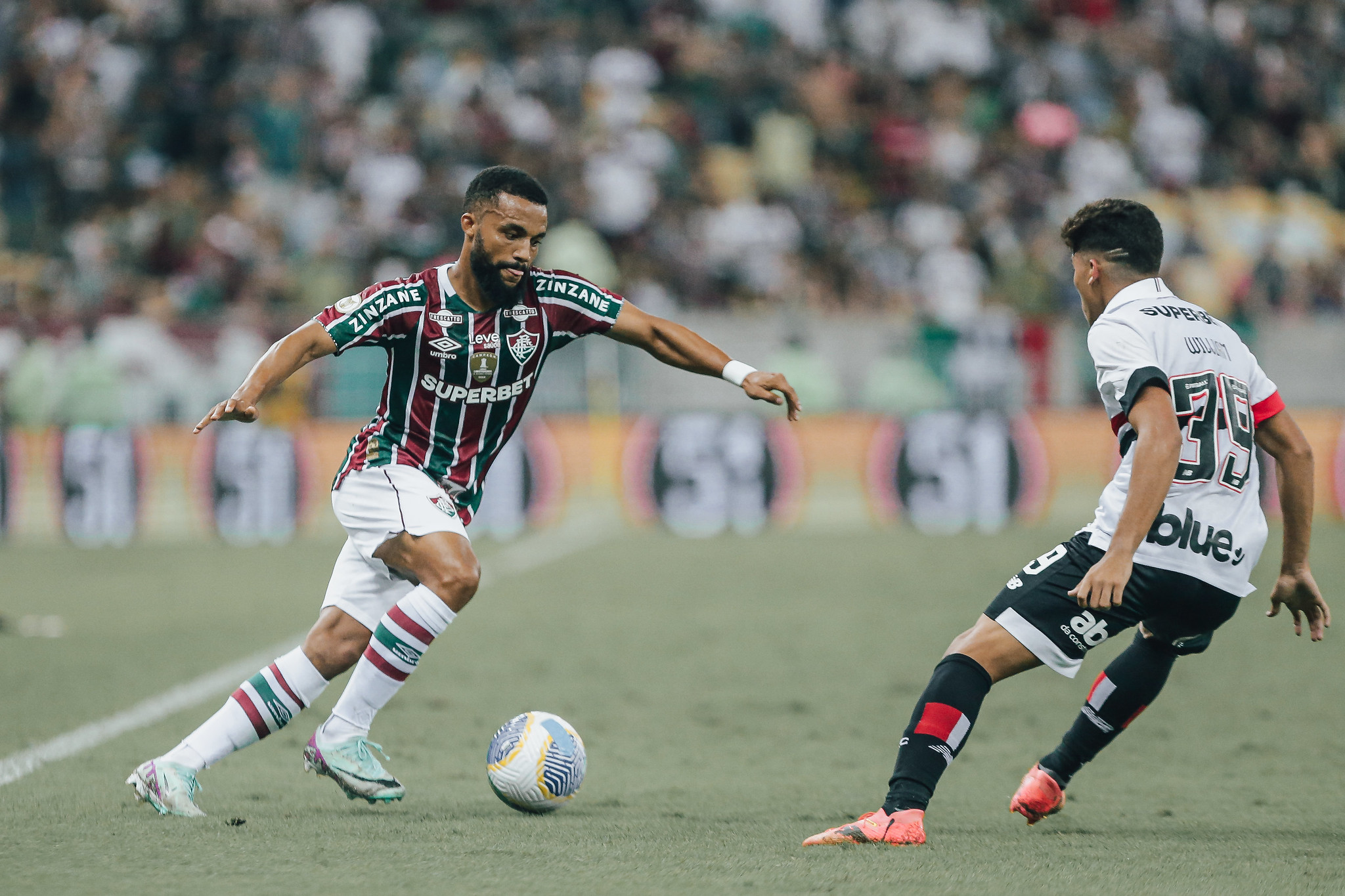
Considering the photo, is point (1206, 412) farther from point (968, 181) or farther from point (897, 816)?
point (968, 181)

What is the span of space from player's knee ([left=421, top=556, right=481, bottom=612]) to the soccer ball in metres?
0.47

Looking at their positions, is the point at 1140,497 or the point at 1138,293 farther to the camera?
the point at 1138,293

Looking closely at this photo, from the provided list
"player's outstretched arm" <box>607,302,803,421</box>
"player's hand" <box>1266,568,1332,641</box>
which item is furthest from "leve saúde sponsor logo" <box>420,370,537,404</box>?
"player's hand" <box>1266,568,1332,641</box>

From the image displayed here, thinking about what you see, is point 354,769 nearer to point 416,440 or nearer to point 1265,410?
point 416,440

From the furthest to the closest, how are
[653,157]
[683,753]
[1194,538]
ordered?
1. [653,157]
2. [683,753]
3. [1194,538]

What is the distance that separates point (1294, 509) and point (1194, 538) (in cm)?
41

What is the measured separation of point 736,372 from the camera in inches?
207

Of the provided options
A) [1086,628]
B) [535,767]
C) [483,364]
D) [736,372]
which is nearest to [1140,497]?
[1086,628]

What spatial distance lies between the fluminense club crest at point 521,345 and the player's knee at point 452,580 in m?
0.72

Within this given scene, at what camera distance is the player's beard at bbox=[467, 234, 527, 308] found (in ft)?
16.8

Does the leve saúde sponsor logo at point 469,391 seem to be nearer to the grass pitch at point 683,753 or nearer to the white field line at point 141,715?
the grass pitch at point 683,753

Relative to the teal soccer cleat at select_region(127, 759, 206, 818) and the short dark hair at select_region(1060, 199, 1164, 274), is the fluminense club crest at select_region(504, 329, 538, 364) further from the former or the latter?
the short dark hair at select_region(1060, 199, 1164, 274)

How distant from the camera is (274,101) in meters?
19.4

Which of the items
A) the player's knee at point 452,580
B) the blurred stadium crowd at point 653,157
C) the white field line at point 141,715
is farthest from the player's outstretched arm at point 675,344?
the blurred stadium crowd at point 653,157
